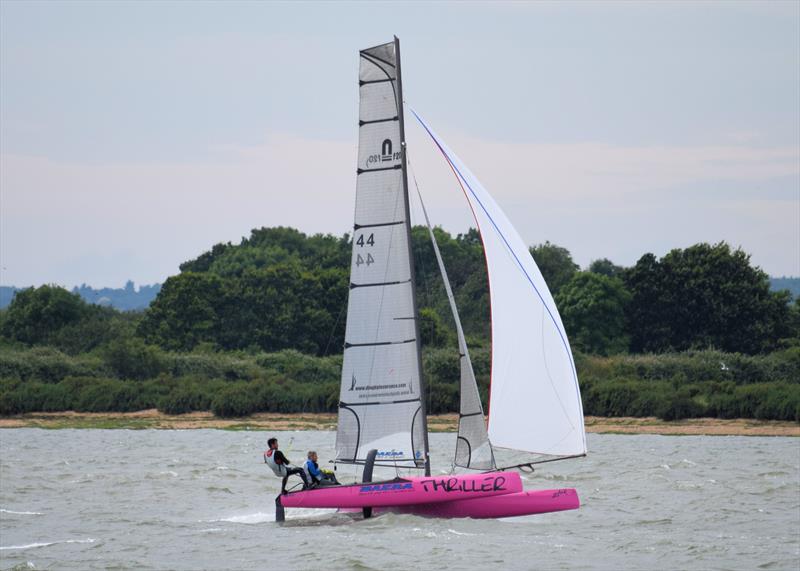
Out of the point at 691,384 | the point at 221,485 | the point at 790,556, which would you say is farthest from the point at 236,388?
the point at 790,556

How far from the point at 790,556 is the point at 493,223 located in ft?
26.0

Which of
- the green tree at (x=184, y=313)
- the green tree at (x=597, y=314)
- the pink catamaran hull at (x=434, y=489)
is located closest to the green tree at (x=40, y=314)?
the green tree at (x=184, y=313)

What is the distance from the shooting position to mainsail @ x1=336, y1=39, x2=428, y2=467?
2795 cm

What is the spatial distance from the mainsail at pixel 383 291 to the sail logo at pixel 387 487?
0.85 m

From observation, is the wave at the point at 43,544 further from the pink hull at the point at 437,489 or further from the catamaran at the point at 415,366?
the pink hull at the point at 437,489

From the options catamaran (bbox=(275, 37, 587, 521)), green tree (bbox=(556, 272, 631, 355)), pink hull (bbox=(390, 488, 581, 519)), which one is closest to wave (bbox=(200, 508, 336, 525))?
catamaran (bbox=(275, 37, 587, 521))

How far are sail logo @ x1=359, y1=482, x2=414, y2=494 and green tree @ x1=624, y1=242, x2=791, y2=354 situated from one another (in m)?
57.3

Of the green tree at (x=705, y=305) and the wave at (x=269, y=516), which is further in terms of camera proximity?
the green tree at (x=705, y=305)

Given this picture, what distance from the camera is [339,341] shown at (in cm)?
8600

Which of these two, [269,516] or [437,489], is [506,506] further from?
[269,516]

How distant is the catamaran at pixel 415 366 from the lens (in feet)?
86.8

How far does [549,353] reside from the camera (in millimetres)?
26438

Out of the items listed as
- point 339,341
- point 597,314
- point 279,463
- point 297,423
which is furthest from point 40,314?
point 279,463

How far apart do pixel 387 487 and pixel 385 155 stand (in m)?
6.33
